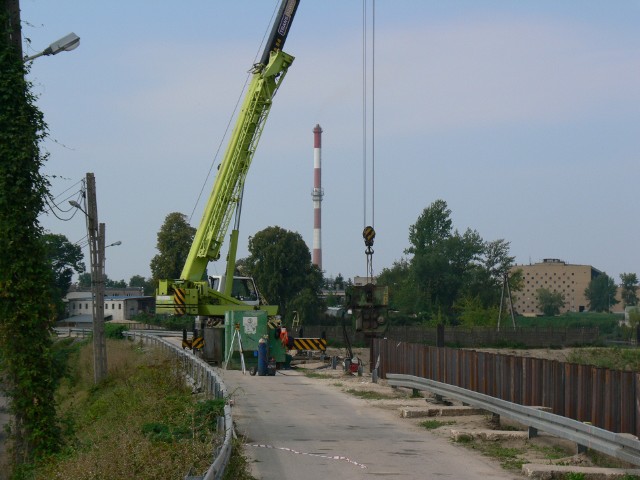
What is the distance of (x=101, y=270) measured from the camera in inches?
1422

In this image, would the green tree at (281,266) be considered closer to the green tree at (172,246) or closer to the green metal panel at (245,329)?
the green tree at (172,246)

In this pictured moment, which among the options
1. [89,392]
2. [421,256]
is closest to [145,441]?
[89,392]

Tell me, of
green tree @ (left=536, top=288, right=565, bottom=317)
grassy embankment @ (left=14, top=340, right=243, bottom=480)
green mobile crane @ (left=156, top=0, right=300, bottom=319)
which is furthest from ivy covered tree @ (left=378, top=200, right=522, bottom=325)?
grassy embankment @ (left=14, top=340, right=243, bottom=480)

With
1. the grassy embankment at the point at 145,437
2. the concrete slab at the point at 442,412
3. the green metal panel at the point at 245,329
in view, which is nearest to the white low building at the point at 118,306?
the green metal panel at the point at 245,329

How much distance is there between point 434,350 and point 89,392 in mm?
17811

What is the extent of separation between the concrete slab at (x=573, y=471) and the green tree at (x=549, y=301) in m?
160

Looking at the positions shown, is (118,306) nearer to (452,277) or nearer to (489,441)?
(452,277)

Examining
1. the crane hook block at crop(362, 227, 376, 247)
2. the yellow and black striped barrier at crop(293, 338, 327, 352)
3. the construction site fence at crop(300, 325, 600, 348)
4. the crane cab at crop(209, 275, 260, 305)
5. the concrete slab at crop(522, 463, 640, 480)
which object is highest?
the crane hook block at crop(362, 227, 376, 247)

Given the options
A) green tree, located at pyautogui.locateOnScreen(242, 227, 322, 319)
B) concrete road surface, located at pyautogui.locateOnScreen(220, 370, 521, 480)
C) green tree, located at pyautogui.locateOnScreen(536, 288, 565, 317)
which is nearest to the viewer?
concrete road surface, located at pyautogui.locateOnScreen(220, 370, 521, 480)

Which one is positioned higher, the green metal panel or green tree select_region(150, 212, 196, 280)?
green tree select_region(150, 212, 196, 280)

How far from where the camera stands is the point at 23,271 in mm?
16391

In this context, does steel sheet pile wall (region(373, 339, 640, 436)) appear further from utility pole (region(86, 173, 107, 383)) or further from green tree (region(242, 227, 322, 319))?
green tree (region(242, 227, 322, 319))

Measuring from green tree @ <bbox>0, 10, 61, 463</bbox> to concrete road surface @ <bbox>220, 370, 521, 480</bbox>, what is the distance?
366cm

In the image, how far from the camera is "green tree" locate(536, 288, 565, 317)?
170m
